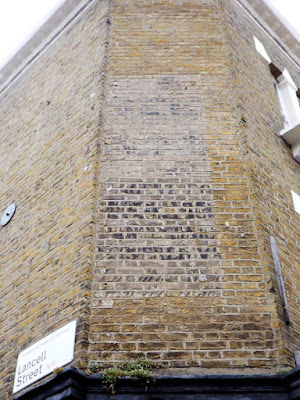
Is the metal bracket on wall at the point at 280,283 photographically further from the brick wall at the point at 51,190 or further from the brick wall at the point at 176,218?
the brick wall at the point at 51,190

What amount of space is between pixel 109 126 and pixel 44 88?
2383 mm

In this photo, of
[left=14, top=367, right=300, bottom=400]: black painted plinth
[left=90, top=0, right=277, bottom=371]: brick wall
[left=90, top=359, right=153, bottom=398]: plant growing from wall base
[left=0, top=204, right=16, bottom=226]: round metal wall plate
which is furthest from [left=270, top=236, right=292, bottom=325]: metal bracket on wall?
[left=0, top=204, right=16, bottom=226]: round metal wall plate

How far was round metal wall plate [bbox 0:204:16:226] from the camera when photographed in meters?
6.96

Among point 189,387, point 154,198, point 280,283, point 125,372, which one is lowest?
point 189,387

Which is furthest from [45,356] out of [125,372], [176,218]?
[176,218]

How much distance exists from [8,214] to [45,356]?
269 cm

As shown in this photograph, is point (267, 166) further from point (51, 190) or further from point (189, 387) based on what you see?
point (189, 387)

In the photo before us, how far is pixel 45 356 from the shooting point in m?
4.89

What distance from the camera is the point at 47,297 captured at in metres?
5.42

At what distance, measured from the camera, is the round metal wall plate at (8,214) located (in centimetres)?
696

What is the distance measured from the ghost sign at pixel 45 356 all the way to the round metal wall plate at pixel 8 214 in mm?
2262

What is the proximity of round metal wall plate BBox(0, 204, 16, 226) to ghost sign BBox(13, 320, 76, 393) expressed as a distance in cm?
226

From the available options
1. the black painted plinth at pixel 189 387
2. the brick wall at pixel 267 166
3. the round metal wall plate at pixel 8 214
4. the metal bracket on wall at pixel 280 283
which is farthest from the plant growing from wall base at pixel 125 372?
the round metal wall plate at pixel 8 214

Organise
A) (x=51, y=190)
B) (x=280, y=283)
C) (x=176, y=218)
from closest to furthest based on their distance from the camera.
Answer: (x=280, y=283), (x=176, y=218), (x=51, y=190)
